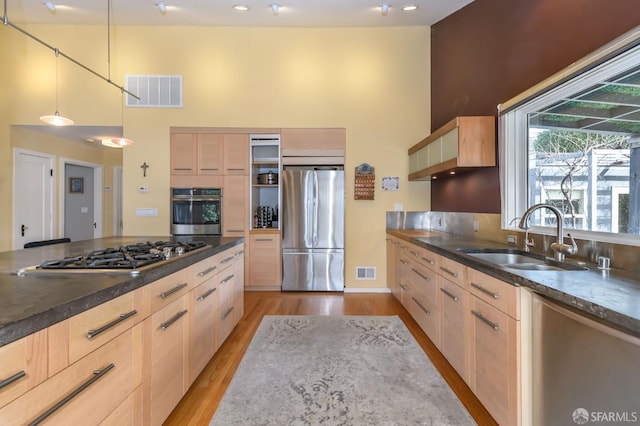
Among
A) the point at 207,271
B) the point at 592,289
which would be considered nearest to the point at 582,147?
the point at 592,289

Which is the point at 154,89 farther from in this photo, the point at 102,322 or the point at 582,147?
the point at 582,147

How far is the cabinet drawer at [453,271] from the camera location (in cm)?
188

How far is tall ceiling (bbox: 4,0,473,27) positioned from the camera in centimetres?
361

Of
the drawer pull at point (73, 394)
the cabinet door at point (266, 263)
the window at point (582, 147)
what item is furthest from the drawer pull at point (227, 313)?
the window at point (582, 147)

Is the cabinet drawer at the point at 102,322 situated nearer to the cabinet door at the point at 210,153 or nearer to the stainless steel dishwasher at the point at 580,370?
the stainless steel dishwasher at the point at 580,370

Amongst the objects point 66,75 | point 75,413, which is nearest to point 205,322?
point 75,413

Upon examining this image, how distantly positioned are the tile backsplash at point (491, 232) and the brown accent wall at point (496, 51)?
0.38 ft

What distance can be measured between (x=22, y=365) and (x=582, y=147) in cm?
297

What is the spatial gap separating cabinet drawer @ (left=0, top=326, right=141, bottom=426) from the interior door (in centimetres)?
468

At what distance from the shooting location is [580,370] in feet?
3.53

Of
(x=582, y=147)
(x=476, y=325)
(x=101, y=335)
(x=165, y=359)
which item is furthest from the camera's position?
(x=582, y=147)

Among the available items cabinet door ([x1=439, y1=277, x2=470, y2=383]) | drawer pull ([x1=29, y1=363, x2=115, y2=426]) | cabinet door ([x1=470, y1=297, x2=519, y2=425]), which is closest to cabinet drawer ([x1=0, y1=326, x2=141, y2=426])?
drawer pull ([x1=29, y1=363, x2=115, y2=426])

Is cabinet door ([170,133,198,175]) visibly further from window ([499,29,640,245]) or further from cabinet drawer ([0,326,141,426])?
window ([499,29,640,245])

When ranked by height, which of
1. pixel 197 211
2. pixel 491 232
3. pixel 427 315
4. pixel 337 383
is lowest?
pixel 337 383
